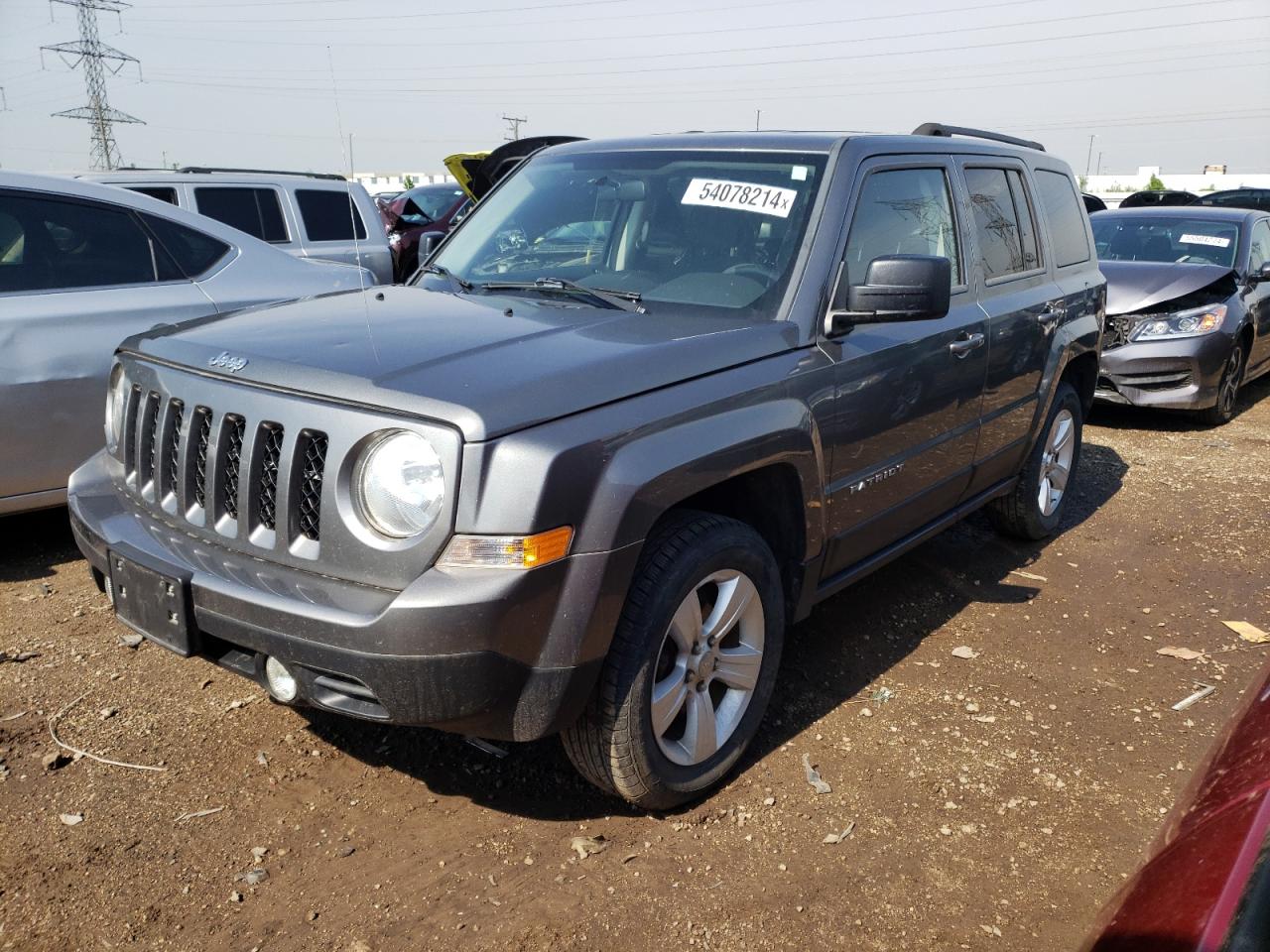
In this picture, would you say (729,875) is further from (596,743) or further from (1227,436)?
(1227,436)

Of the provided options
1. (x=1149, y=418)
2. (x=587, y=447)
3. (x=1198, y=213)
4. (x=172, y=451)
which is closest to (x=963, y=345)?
(x=587, y=447)

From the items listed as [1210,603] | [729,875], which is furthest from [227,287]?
[1210,603]

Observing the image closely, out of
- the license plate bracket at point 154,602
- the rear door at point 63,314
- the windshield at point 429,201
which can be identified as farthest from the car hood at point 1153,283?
the windshield at point 429,201

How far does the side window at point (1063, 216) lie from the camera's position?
4969mm

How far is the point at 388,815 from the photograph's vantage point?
2.93 m

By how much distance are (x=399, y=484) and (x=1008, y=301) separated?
301cm

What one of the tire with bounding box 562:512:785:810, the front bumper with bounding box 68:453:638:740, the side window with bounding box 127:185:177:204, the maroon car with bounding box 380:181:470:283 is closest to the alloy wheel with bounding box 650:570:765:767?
the tire with bounding box 562:512:785:810

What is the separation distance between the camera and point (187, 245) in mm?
4914

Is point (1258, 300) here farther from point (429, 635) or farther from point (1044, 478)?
point (429, 635)

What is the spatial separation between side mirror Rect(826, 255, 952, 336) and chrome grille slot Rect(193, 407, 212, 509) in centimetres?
189

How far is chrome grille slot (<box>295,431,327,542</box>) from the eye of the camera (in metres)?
2.45

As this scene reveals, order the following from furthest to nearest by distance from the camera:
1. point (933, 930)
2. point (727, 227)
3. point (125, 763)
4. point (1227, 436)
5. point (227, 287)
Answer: point (1227, 436) → point (227, 287) → point (727, 227) → point (125, 763) → point (933, 930)

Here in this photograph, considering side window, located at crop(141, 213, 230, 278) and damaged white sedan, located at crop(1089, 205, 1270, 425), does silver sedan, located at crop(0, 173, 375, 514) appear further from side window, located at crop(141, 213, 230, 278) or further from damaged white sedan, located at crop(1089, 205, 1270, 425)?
damaged white sedan, located at crop(1089, 205, 1270, 425)

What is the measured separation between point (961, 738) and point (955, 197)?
6.86 feet
